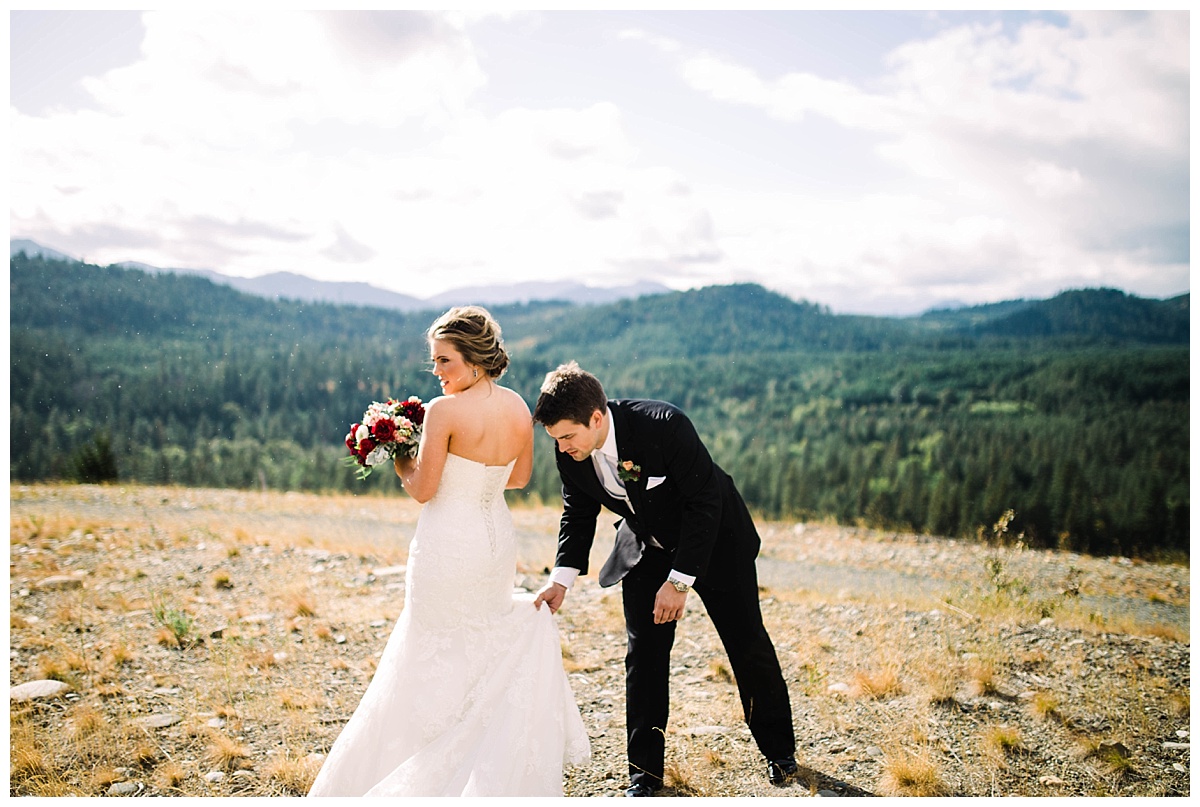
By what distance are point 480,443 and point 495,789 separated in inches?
63.7

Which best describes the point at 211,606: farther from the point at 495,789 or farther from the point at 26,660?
the point at 495,789

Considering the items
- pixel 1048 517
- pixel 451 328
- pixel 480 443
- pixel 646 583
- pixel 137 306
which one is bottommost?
pixel 1048 517

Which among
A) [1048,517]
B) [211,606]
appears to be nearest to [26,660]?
[211,606]

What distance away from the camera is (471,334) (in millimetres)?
3654

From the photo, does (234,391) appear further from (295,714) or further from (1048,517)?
(295,714)

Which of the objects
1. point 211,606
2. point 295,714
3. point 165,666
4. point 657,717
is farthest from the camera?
point 211,606

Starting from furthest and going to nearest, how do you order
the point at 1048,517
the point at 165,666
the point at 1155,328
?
the point at 1155,328, the point at 1048,517, the point at 165,666

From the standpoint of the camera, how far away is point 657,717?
13.1ft

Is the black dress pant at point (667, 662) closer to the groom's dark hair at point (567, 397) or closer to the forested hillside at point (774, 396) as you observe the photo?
the groom's dark hair at point (567, 397)

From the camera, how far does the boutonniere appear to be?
3824 mm

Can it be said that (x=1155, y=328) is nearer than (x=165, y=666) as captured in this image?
No

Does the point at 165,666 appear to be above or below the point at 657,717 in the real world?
below

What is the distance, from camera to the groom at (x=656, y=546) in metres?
3.75

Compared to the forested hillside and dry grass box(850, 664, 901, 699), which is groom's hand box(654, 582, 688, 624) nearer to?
dry grass box(850, 664, 901, 699)
